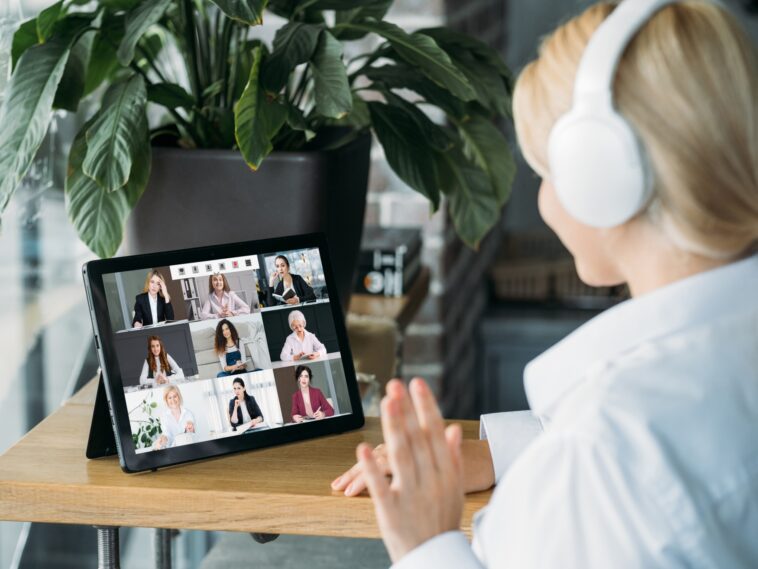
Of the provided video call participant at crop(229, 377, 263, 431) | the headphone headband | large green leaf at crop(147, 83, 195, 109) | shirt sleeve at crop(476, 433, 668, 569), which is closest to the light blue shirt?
shirt sleeve at crop(476, 433, 668, 569)

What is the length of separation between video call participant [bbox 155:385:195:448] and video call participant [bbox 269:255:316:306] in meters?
0.15

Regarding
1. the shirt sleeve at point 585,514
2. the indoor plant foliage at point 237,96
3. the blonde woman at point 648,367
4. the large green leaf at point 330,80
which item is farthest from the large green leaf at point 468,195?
the shirt sleeve at point 585,514

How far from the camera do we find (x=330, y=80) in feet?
3.76

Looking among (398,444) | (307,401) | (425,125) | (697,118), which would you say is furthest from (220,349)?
(697,118)

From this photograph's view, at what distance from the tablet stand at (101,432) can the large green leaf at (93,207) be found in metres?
0.20

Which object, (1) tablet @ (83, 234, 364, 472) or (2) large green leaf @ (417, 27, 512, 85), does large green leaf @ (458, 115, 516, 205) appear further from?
(1) tablet @ (83, 234, 364, 472)

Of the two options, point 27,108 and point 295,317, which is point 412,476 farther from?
point 27,108

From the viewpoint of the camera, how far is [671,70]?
71 centimetres

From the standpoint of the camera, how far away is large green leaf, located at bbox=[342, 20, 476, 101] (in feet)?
3.90

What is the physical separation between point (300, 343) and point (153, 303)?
0.17 meters

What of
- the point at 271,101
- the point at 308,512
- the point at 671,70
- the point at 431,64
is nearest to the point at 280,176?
the point at 271,101

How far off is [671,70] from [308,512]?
53cm

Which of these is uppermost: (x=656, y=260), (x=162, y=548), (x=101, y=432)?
(x=656, y=260)

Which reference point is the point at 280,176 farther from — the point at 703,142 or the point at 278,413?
the point at 703,142
